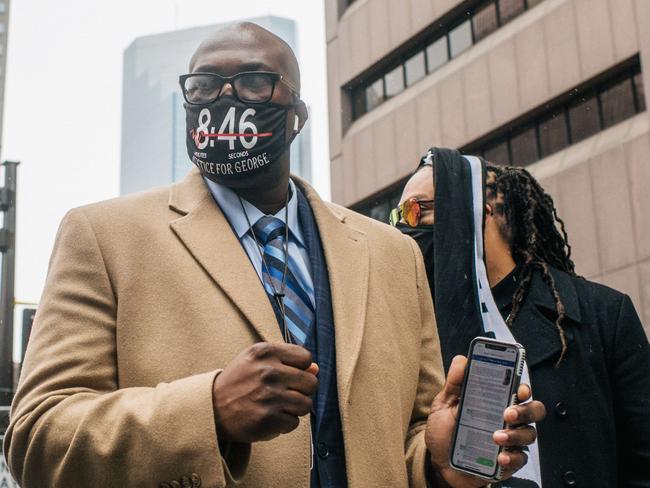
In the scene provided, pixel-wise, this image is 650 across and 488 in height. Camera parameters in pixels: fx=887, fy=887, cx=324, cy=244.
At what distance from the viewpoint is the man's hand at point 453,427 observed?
6.93ft

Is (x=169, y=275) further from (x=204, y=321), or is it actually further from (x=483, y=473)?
(x=483, y=473)

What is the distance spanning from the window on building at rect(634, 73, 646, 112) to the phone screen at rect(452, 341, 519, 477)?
17.4 m

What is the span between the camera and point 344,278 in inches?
99.3

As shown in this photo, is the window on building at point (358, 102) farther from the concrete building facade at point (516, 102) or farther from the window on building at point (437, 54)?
the window on building at point (437, 54)

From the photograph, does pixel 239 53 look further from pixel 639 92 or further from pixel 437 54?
pixel 437 54

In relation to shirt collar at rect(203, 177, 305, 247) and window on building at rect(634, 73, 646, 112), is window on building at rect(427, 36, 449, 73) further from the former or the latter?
shirt collar at rect(203, 177, 305, 247)

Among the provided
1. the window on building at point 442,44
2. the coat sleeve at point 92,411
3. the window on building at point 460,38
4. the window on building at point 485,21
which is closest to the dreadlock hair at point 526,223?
the coat sleeve at point 92,411

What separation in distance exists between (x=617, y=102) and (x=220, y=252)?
708 inches

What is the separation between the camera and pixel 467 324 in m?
3.99

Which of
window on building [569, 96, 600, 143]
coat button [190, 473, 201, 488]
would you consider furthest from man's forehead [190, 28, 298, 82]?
window on building [569, 96, 600, 143]

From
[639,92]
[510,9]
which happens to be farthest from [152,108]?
[639,92]

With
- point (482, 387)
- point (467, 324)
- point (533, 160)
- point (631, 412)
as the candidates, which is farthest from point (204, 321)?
point (533, 160)

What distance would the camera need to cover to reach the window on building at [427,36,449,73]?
24750mm

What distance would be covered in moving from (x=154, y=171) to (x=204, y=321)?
317 feet
